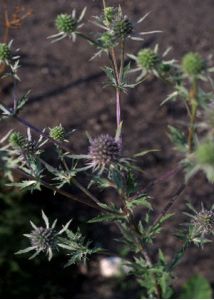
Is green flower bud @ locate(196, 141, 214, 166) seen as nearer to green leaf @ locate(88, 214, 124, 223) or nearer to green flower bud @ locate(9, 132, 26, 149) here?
green leaf @ locate(88, 214, 124, 223)

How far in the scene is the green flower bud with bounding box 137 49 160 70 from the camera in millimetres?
1786

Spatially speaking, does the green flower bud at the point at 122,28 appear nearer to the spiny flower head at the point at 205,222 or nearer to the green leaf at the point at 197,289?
the spiny flower head at the point at 205,222

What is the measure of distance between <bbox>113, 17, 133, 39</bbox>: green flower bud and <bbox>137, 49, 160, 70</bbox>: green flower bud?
0.28 meters

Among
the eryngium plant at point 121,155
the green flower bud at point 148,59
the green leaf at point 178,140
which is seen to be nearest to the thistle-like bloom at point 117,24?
the eryngium plant at point 121,155

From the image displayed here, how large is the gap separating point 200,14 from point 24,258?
3368mm

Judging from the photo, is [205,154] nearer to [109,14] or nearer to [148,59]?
[148,59]

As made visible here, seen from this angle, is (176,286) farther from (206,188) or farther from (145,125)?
(145,125)

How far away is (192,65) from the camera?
1.70 meters

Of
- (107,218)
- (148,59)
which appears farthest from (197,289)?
(148,59)

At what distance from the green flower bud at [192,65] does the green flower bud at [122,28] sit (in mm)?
466

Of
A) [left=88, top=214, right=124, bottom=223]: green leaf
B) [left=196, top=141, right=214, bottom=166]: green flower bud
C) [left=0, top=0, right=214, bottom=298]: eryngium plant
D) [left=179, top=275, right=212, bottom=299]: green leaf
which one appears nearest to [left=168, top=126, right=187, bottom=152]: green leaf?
[left=0, top=0, right=214, bottom=298]: eryngium plant

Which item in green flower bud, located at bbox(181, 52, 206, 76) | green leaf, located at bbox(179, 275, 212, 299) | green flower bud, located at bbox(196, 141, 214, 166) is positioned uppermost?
green flower bud, located at bbox(181, 52, 206, 76)

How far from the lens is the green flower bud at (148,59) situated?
179 cm

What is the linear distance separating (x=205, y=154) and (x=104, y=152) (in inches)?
18.7
